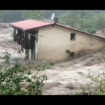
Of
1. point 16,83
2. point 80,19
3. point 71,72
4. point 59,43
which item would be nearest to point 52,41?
point 59,43

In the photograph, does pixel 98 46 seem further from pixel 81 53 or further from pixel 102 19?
pixel 102 19

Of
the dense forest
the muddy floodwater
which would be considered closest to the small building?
the muddy floodwater

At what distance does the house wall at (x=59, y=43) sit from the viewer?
1758cm

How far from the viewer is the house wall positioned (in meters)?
17.6

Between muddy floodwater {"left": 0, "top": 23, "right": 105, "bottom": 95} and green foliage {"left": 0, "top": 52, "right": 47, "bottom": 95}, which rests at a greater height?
green foliage {"left": 0, "top": 52, "right": 47, "bottom": 95}

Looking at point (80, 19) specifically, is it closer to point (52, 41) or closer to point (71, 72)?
point (52, 41)

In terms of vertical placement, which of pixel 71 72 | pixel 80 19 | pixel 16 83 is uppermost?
pixel 16 83

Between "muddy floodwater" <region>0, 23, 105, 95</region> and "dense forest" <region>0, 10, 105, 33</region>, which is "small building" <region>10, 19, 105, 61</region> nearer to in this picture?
"muddy floodwater" <region>0, 23, 105, 95</region>

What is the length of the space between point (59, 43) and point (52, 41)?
624 mm

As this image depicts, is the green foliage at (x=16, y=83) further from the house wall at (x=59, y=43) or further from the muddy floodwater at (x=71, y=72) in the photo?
the house wall at (x=59, y=43)

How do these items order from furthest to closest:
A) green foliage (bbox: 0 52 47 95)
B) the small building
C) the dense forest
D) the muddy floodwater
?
the dense forest, the small building, the muddy floodwater, green foliage (bbox: 0 52 47 95)

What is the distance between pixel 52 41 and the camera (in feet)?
58.7
